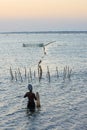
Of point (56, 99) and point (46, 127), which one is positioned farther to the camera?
point (56, 99)

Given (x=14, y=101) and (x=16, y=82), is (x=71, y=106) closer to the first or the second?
(x=14, y=101)

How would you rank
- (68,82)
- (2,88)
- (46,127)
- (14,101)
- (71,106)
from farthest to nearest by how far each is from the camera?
(68,82)
(2,88)
(14,101)
(71,106)
(46,127)

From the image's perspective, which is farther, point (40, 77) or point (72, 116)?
point (40, 77)

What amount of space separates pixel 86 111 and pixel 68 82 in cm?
1875

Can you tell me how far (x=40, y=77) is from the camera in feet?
170

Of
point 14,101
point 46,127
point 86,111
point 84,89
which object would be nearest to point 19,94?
point 14,101

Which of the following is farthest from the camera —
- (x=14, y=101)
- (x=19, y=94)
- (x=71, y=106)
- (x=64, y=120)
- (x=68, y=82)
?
(x=68, y=82)

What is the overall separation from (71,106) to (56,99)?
4.02 meters

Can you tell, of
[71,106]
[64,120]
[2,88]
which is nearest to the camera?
[64,120]

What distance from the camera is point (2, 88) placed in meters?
45.8

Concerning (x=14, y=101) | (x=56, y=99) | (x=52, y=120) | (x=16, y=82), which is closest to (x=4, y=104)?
(x=14, y=101)

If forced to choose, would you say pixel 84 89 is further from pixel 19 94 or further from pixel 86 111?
pixel 86 111

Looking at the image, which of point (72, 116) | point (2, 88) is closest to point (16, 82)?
point (2, 88)

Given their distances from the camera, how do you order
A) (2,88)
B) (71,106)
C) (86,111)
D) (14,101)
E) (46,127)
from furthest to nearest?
(2,88) < (14,101) < (71,106) < (86,111) < (46,127)
